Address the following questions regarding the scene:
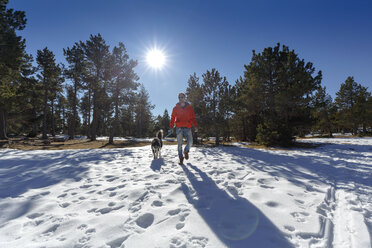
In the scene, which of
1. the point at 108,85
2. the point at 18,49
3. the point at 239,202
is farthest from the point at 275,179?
the point at 108,85

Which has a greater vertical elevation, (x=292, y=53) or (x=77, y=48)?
(x=77, y=48)

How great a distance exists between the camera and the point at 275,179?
3574 mm

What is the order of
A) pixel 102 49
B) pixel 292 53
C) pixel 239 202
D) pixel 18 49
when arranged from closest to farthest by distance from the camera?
1. pixel 239 202
2. pixel 18 49
3. pixel 292 53
4. pixel 102 49

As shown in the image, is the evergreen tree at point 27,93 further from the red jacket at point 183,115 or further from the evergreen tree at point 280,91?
the evergreen tree at point 280,91

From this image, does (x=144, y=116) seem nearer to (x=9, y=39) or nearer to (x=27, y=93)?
(x=27, y=93)

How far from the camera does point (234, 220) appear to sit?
1963 mm

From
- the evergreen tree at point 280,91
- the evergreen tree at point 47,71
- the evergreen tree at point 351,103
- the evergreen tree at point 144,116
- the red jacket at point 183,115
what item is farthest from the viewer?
the evergreen tree at point 144,116

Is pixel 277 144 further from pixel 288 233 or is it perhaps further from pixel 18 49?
pixel 18 49

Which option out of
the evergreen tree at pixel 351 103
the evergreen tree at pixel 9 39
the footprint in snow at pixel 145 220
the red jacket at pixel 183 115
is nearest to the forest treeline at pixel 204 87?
the evergreen tree at pixel 9 39

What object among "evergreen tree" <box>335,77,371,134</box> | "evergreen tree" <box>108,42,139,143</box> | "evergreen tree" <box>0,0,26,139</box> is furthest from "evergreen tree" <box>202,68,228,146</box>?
"evergreen tree" <box>335,77,371,134</box>

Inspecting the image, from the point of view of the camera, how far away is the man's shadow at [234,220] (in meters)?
1.57

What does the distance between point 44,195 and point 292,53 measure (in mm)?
18289

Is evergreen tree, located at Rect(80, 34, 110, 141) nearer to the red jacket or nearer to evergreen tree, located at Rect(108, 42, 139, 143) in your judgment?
evergreen tree, located at Rect(108, 42, 139, 143)

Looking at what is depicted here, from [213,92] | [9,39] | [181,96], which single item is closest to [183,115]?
[181,96]
